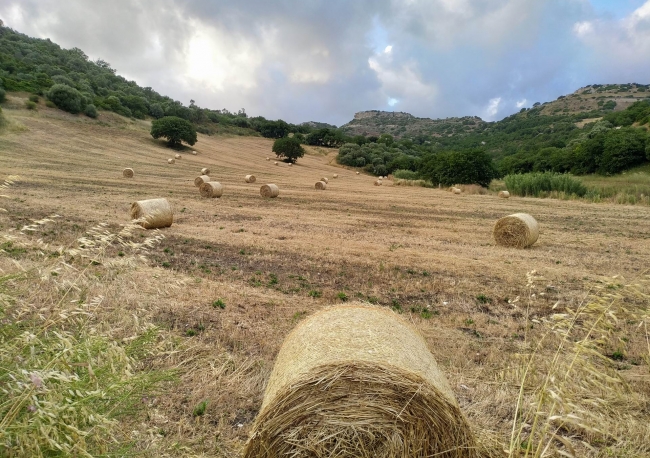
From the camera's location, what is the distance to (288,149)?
64.9m

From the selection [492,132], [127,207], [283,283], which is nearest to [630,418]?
[283,283]

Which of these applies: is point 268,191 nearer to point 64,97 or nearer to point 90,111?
point 64,97

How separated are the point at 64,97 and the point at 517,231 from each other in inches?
2289

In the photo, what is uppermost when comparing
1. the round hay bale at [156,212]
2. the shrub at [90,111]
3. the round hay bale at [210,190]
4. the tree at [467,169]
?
the tree at [467,169]

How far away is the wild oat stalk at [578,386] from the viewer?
212 cm

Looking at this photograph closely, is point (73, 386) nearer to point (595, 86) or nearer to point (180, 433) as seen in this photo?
point (180, 433)

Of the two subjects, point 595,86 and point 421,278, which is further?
point 595,86

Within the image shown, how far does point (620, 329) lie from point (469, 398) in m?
3.76

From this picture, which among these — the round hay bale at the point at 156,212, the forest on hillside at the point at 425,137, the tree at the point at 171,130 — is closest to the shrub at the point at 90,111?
the forest on hillside at the point at 425,137

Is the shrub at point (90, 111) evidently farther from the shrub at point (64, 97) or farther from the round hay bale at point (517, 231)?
the round hay bale at point (517, 231)

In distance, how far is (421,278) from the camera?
29.1 feet

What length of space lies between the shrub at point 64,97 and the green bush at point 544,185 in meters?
54.5

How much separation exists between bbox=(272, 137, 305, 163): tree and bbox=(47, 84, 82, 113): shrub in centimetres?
2904

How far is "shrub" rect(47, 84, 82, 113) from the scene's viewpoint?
50.0m
